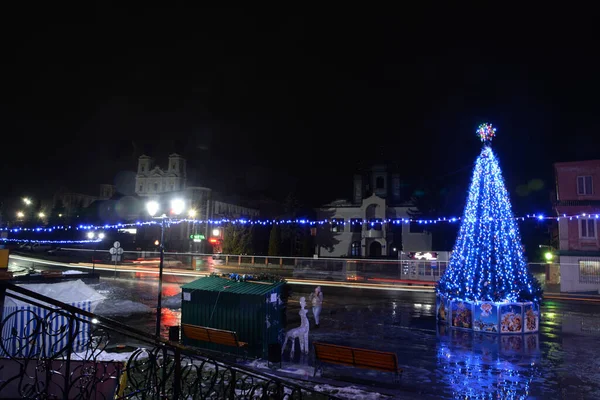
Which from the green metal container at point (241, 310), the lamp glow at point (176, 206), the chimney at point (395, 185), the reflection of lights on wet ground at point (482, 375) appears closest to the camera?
the reflection of lights on wet ground at point (482, 375)

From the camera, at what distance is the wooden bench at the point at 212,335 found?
1118 cm

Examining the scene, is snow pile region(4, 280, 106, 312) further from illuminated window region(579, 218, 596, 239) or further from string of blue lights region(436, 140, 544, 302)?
illuminated window region(579, 218, 596, 239)

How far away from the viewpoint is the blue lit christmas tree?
14898 mm

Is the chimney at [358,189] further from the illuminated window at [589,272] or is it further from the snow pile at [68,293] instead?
the snow pile at [68,293]

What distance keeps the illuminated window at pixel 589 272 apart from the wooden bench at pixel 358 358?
25.9m

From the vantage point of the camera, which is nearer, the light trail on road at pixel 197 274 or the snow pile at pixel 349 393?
the snow pile at pixel 349 393

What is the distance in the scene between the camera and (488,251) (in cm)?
1555

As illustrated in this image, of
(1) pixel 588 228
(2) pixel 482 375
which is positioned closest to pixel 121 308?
(2) pixel 482 375

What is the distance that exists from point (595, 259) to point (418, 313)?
18.6 meters

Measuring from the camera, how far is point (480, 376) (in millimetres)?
10062

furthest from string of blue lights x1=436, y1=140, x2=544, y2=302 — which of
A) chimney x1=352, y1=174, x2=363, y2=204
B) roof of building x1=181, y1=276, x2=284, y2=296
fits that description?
chimney x1=352, y1=174, x2=363, y2=204

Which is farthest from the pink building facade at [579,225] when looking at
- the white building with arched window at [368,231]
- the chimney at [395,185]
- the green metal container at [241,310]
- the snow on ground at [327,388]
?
the snow on ground at [327,388]

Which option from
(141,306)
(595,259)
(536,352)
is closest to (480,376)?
(536,352)

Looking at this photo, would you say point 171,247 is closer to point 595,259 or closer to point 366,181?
point 366,181
